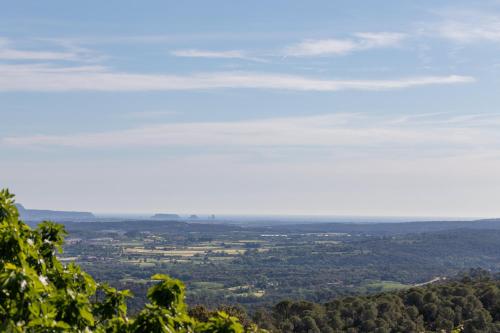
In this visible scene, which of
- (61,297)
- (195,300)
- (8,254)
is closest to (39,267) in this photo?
(8,254)

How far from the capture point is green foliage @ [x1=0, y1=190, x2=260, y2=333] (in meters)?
9.58

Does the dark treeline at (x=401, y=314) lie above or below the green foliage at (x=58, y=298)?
below

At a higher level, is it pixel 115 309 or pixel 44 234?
pixel 44 234

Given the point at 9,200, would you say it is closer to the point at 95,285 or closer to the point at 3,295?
the point at 95,285

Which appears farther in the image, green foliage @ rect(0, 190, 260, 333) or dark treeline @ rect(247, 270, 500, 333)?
dark treeline @ rect(247, 270, 500, 333)

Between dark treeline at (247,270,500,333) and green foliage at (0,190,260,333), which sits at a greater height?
green foliage at (0,190,260,333)

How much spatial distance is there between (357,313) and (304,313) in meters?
6.51

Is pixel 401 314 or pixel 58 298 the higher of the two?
pixel 58 298

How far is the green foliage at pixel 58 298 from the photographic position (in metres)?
9.58

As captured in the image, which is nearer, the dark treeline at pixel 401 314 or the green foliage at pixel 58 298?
the green foliage at pixel 58 298

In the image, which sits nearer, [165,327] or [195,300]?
[165,327]

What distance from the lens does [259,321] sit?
6831cm

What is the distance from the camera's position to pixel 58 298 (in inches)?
417

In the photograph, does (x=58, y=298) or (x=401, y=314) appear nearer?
(x=58, y=298)
